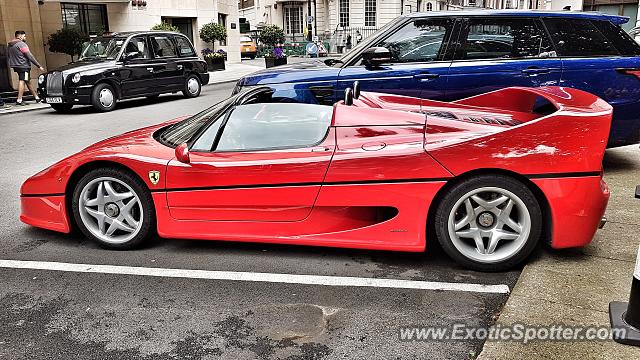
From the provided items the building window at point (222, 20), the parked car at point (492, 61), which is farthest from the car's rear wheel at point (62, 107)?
the building window at point (222, 20)

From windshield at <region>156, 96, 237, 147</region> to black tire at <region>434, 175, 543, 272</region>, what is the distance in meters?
1.85

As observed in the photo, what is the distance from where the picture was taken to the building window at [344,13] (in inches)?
2029

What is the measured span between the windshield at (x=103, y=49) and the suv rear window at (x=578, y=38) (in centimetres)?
1110

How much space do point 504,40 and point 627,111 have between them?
4.92 ft

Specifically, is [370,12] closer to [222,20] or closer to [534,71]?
[222,20]

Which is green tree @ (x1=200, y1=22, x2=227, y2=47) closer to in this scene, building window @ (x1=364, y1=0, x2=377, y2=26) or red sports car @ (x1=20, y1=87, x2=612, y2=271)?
building window @ (x1=364, y1=0, x2=377, y2=26)

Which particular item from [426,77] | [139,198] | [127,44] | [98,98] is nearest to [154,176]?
[139,198]

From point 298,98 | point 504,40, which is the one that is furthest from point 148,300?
point 504,40

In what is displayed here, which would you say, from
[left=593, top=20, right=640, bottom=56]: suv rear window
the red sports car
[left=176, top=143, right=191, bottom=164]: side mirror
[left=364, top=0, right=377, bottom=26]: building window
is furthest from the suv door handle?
[left=364, top=0, right=377, bottom=26]: building window

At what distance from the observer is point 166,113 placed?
1300cm

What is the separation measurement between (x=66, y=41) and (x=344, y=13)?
35.0 meters

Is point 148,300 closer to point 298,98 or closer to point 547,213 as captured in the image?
point 547,213

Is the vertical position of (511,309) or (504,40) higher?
(504,40)

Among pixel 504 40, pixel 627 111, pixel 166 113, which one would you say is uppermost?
pixel 504 40
